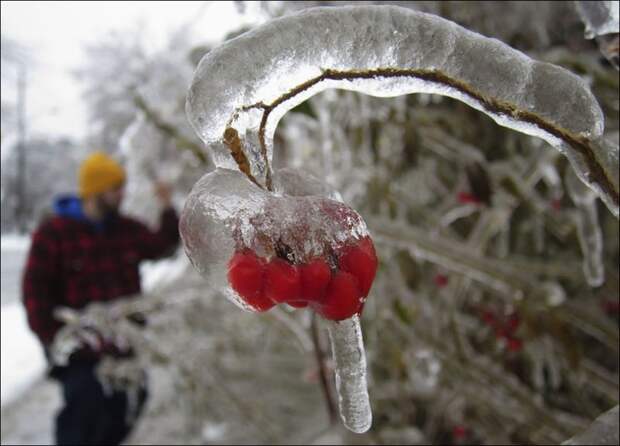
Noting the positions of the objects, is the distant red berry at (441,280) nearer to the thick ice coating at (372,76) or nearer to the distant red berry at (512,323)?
the distant red berry at (512,323)

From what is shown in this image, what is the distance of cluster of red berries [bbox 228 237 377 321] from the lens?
16.5 inches

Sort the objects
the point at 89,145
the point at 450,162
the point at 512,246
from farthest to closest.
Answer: the point at 89,145 < the point at 450,162 < the point at 512,246

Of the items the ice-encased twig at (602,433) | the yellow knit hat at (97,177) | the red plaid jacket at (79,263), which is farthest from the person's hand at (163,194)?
the ice-encased twig at (602,433)

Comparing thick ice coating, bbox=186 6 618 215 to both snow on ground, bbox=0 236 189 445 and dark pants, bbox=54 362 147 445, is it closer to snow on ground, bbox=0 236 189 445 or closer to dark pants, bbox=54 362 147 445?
snow on ground, bbox=0 236 189 445

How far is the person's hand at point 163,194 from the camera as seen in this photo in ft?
9.95

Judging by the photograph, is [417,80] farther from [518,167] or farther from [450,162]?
[450,162]

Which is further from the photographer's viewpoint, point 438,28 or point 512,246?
point 512,246

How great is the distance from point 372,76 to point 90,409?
203cm

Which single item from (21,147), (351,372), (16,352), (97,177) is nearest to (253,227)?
(351,372)

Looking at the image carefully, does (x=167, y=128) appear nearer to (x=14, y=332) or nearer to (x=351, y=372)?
(x=14, y=332)

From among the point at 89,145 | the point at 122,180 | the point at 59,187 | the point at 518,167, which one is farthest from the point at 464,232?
the point at 89,145

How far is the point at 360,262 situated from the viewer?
0.44m

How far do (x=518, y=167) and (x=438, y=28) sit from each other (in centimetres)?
128

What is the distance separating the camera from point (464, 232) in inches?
96.9
